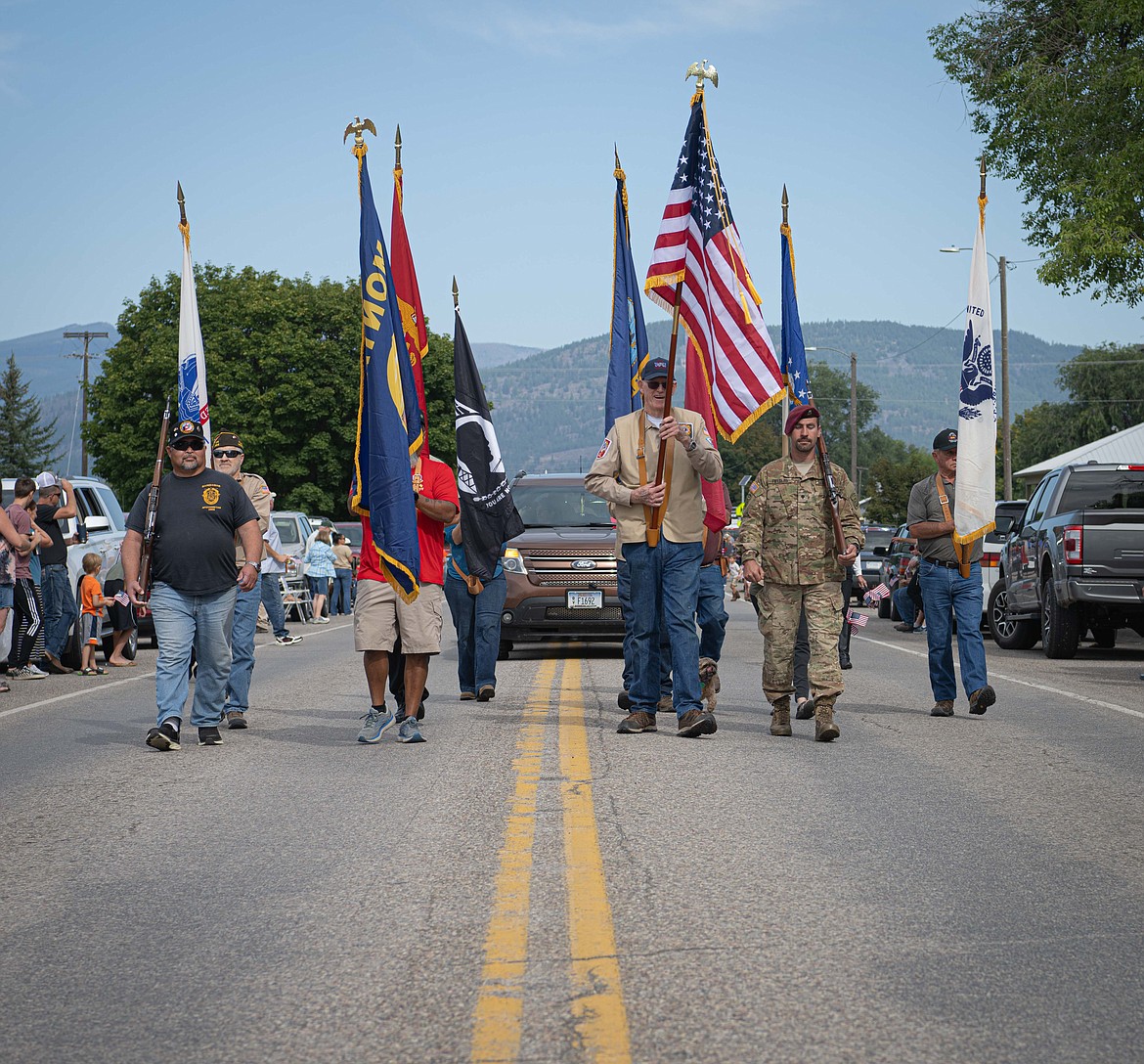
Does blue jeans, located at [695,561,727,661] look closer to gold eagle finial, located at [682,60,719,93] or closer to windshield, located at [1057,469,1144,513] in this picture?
gold eagle finial, located at [682,60,719,93]

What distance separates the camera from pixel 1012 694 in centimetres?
1309

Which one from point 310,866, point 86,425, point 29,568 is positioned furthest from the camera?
point 86,425

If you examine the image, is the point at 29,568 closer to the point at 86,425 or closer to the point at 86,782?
the point at 86,782

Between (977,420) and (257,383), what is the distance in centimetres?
4760

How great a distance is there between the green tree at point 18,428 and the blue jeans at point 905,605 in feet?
331

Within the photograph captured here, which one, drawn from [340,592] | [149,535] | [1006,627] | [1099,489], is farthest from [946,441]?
[340,592]

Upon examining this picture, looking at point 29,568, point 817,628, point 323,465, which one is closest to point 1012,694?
point 817,628

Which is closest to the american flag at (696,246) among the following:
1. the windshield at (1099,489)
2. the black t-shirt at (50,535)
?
the black t-shirt at (50,535)

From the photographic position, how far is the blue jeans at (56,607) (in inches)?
614

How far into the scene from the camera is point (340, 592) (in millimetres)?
32844

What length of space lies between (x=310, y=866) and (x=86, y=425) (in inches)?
2144

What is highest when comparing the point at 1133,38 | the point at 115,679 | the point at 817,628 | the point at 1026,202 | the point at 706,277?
the point at 1133,38

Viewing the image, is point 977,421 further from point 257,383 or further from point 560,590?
point 257,383

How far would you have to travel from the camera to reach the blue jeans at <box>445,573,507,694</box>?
12211 millimetres
